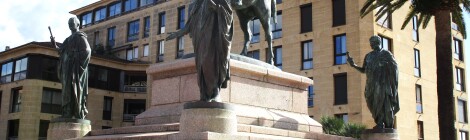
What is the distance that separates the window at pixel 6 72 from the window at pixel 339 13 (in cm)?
2755

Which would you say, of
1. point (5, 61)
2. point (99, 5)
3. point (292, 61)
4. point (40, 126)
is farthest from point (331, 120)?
point (99, 5)

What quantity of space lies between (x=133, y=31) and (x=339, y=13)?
24.8 metres

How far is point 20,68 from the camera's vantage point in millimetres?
49719

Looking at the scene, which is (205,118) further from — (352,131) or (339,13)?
(339,13)

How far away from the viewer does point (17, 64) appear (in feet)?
165

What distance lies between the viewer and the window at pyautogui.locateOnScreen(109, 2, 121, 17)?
61562 millimetres

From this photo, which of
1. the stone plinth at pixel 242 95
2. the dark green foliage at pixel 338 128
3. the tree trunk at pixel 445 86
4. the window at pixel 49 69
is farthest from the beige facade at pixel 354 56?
the stone plinth at pixel 242 95

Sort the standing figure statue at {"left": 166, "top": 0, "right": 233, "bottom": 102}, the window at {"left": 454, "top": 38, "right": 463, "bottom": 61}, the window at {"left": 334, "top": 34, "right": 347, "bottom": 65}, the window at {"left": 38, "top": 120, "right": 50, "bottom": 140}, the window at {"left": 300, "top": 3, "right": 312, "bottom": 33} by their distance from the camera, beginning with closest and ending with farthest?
the standing figure statue at {"left": 166, "top": 0, "right": 233, "bottom": 102}
the window at {"left": 334, "top": 34, "right": 347, "bottom": 65}
the window at {"left": 300, "top": 3, "right": 312, "bottom": 33}
the window at {"left": 38, "top": 120, "right": 50, "bottom": 140}
the window at {"left": 454, "top": 38, "right": 463, "bottom": 61}

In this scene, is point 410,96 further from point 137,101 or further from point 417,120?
point 137,101

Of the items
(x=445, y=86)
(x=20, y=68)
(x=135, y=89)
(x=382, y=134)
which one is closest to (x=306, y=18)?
(x=135, y=89)

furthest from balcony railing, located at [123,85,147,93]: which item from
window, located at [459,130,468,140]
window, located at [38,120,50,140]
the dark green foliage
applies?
the dark green foliage

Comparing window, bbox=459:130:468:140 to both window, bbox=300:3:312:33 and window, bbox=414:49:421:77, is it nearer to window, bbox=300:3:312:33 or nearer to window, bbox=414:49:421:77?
window, bbox=414:49:421:77

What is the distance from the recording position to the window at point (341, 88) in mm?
39438

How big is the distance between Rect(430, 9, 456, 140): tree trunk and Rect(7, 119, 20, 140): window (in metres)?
36.3
